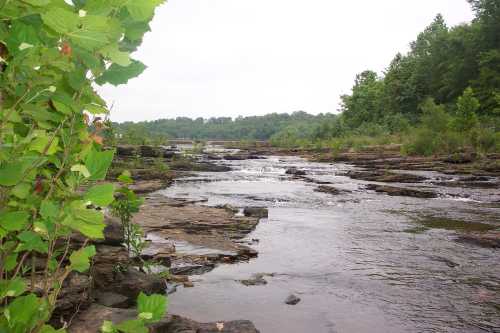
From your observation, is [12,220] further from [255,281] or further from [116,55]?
[255,281]

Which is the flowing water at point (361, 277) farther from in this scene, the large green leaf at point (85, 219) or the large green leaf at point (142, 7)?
the large green leaf at point (142, 7)

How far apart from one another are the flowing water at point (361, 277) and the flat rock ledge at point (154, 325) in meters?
0.91

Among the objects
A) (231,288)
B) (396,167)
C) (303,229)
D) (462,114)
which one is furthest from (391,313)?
(462,114)

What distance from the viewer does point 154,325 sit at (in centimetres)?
393

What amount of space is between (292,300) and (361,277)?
5.54ft

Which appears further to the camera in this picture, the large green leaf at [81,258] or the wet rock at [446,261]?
the wet rock at [446,261]

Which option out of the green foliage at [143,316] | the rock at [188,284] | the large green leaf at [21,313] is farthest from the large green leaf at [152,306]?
the rock at [188,284]

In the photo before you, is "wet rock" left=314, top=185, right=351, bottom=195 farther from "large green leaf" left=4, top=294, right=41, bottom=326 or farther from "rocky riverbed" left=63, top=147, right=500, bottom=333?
"large green leaf" left=4, top=294, right=41, bottom=326

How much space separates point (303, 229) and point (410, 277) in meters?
3.99

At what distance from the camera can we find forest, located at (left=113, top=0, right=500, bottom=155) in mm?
34688

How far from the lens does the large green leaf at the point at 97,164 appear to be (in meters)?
1.23

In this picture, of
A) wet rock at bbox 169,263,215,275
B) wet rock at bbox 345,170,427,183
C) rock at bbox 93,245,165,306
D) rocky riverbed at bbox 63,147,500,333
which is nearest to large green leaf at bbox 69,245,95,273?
rocky riverbed at bbox 63,147,500,333

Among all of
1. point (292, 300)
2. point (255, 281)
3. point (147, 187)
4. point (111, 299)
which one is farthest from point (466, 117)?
point (111, 299)

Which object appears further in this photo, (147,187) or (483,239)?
(147,187)
